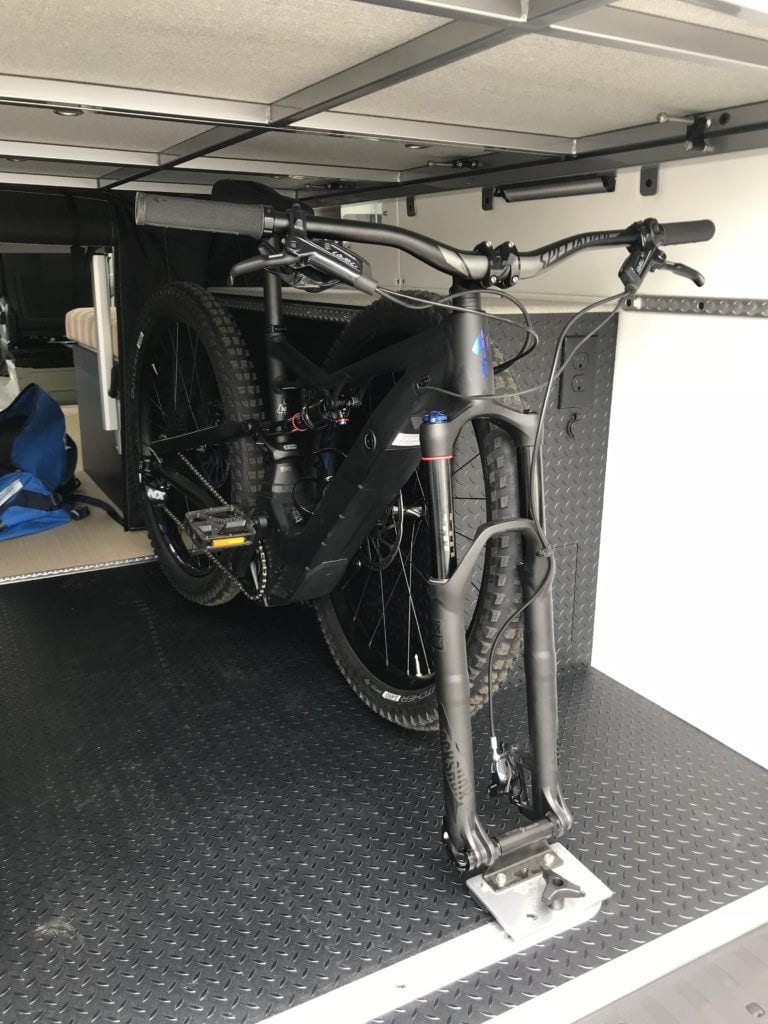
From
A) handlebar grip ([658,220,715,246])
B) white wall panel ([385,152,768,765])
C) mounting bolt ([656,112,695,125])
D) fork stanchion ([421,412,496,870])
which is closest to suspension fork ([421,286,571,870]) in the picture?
fork stanchion ([421,412,496,870])

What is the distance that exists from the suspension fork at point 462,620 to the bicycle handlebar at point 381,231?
0.09 metres

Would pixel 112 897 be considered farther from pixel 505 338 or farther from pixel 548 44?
pixel 548 44

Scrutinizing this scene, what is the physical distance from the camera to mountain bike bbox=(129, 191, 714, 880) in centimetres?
142

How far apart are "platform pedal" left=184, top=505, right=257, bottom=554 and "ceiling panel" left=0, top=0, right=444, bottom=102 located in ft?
3.40

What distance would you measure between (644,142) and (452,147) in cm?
56

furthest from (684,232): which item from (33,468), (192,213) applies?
(33,468)

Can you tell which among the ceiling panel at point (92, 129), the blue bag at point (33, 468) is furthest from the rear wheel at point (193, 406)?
the blue bag at point (33, 468)

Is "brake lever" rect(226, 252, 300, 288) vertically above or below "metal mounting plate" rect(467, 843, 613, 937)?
above

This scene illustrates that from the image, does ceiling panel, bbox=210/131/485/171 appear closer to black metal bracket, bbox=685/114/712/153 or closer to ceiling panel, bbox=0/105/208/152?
ceiling panel, bbox=0/105/208/152

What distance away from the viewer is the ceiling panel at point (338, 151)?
225 centimetres

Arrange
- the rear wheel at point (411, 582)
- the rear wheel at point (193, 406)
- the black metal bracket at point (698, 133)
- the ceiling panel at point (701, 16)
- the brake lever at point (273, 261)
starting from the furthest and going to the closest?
the rear wheel at point (193, 406) < the black metal bracket at point (698, 133) < the rear wheel at point (411, 582) < the brake lever at point (273, 261) < the ceiling panel at point (701, 16)

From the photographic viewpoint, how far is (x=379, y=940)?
1429 mm

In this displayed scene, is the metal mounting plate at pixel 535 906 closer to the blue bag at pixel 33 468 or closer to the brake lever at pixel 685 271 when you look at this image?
the brake lever at pixel 685 271

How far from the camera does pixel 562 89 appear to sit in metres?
1.62
